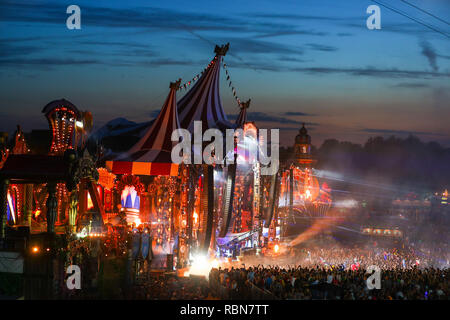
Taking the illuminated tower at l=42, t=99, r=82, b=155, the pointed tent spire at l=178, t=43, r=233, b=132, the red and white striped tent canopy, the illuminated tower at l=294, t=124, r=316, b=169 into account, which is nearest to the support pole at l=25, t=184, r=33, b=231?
the illuminated tower at l=42, t=99, r=82, b=155

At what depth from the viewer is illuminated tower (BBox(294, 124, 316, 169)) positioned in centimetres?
5309

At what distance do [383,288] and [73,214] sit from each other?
1012 centimetres

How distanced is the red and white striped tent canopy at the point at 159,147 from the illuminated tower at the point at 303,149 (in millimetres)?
34427

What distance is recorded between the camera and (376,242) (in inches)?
1277

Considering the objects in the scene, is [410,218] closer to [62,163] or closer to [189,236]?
[189,236]

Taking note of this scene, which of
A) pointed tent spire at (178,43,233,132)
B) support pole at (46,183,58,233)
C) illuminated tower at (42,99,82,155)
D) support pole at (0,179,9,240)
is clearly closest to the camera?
support pole at (46,183,58,233)

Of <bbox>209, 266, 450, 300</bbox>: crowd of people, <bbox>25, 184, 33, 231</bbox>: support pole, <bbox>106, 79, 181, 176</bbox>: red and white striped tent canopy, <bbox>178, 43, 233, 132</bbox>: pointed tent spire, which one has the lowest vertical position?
<bbox>209, 266, 450, 300</bbox>: crowd of people

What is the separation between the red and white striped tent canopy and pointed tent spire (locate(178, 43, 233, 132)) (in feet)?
4.23

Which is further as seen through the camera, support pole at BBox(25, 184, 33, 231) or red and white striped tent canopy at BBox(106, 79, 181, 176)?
red and white striped tent canopy at BBox(106, 79, 181, 176)

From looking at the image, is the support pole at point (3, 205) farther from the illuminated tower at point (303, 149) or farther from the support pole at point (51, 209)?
the illuminated tower at point (303, 149)

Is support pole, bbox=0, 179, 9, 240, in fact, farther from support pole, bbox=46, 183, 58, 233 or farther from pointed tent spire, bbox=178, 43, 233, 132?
pointed tent spire, bbox=178, 43, 233, 132

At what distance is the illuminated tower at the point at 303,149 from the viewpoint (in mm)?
53094

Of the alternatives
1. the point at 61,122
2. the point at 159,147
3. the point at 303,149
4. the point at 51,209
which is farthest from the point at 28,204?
the point at 303,149

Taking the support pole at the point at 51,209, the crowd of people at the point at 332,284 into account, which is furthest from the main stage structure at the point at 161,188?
the crowd of people at the point at 332,284
